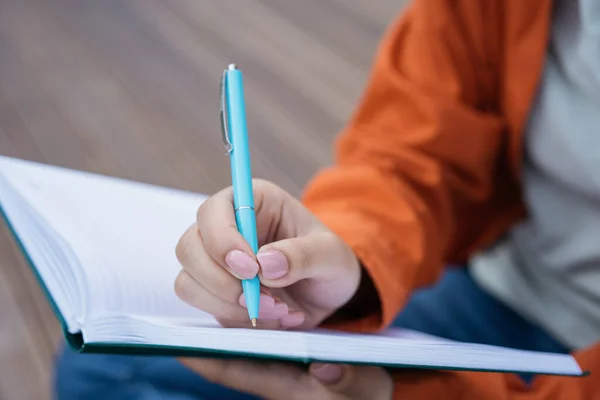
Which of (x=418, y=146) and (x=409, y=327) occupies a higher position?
(x=418, y=146)

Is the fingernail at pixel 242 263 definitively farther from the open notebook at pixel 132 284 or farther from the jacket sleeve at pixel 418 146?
the jacket sleeve at pixel 418 146

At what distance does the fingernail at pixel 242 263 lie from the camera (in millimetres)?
286

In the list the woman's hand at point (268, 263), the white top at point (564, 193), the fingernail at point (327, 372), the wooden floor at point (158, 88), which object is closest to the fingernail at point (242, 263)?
the woman's hand at point (268, 263)

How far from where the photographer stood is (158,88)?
4.11 ft

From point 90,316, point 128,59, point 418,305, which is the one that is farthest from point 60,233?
point 128,59

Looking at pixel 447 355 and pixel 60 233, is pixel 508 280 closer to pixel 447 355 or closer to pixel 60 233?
pixel 447 355

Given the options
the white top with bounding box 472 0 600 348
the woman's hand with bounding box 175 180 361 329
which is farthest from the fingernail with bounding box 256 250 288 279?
the white top with bounding box 472 0 600 348

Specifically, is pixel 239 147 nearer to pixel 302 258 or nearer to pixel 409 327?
pixel 302 258

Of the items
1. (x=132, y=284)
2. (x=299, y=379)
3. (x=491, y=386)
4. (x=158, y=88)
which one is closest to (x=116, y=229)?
(x=132, y=284)

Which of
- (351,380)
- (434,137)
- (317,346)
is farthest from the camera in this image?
(434,137)

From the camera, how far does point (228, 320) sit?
0.32 metres

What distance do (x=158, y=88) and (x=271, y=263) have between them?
104 cm

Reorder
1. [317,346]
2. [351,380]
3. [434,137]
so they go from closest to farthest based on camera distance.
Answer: [317,346]
[351,380]
[434,137]

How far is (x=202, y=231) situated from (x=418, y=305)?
0.34 m
